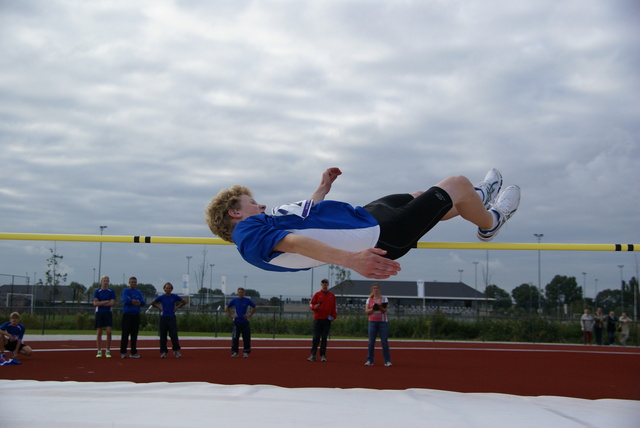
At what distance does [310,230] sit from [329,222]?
0.38 ft

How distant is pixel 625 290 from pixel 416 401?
1044 inches

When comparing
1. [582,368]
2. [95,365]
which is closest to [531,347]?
[582,368]

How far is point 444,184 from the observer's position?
348cm

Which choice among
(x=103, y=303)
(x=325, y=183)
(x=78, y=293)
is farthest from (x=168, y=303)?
(x=78, y=293)

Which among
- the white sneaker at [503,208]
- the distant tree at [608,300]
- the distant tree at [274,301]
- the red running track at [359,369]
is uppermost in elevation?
the white sneaker at [503,208]

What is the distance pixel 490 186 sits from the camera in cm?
401

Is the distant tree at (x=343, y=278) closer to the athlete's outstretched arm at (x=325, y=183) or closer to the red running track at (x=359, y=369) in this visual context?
the red running track at (x=359, y=369)

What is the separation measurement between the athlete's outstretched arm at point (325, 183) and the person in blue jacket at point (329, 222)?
0.02 m

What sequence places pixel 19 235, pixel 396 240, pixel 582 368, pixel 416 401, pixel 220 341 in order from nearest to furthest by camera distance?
1. pixel 396 240
2. pixel 416 401
3. pixel 19 235
4. pixel 582 368
5. pixel 220 341

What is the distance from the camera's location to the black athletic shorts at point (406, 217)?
319 cm

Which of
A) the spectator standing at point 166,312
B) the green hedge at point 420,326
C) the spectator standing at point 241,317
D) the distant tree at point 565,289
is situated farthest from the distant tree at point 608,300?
the spectator standing at point 166,312

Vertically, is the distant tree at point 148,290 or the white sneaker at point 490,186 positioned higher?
the white sneaker at point 490,186

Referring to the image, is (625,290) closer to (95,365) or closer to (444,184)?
(95,365)

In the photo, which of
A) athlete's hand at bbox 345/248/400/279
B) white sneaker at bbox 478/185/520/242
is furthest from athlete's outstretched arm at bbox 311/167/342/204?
athlete's hand at bbox 345/248/400/279
